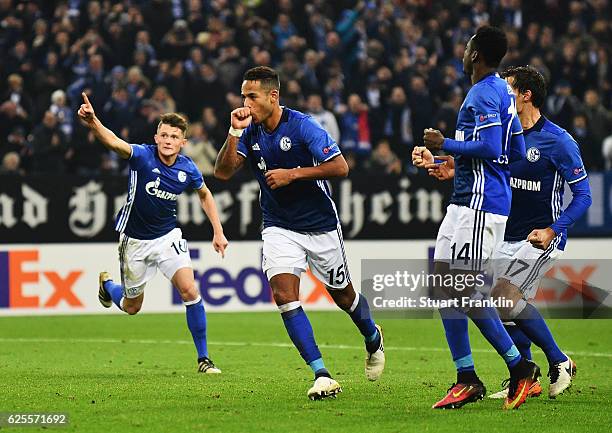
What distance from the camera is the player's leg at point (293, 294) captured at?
8.18 m

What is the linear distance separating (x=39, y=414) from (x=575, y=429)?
3266mm

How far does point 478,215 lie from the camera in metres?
7.65

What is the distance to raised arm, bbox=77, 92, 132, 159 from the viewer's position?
8805 millimetres

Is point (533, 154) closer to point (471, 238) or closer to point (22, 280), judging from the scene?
A: point (471, 238)

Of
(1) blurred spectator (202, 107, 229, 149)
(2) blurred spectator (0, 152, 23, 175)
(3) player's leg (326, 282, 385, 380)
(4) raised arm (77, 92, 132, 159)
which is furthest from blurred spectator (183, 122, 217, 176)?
(3) player's leg (326, 282, 385, 380)

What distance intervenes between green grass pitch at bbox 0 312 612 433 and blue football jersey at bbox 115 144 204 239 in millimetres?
1262

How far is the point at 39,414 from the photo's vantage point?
7480mm

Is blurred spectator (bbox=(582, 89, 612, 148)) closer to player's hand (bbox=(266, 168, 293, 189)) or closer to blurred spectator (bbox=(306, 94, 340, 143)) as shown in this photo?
blurred spectator (bbox=(306, 94, 340, 143))

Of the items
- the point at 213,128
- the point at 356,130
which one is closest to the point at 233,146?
the point at 213,128

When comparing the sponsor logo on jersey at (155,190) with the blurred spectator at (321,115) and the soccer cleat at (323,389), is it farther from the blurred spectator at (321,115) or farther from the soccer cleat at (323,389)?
the blurred spectator at (321,115)

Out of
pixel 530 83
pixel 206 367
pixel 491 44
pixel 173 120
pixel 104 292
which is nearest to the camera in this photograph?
pixel 491 44

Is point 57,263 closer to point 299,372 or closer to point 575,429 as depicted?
point 299,372

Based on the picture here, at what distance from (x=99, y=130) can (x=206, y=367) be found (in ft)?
7.69

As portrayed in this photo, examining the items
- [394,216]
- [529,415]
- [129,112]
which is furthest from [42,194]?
[529,415]
